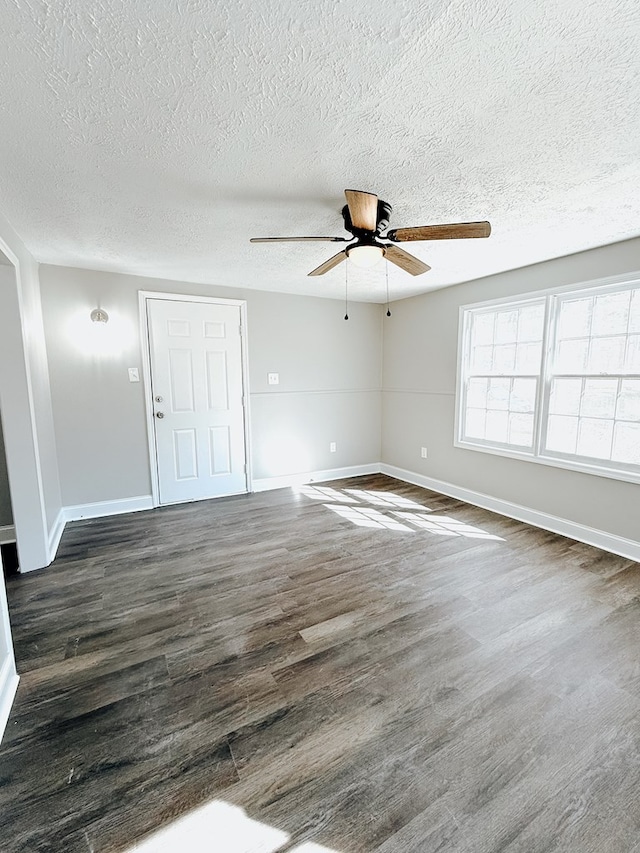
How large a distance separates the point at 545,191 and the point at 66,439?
412 centimetres

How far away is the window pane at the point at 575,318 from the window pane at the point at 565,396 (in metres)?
0.39

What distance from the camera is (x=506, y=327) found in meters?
3.61

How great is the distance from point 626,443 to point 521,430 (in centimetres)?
83

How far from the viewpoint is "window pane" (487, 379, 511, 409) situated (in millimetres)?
3617

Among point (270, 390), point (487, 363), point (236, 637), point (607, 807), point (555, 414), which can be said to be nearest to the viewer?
point (607, 807)

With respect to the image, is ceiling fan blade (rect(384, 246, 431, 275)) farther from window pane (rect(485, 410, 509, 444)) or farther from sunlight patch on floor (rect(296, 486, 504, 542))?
sunlight patch on floor (rect(296, 486, 504, 542))

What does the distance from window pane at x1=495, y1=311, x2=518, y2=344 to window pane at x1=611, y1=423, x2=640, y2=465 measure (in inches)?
47.8

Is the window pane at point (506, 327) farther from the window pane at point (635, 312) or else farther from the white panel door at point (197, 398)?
the white panel door at point (197, 398)

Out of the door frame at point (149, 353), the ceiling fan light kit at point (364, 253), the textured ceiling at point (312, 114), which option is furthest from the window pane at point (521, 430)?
the door frame at point (149, 353)

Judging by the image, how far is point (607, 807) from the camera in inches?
46.1

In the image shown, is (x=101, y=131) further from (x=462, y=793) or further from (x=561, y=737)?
(x=561, y=737)

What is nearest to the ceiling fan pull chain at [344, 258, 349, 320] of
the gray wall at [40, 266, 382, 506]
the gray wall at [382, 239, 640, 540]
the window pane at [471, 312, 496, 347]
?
the gray wall at [40, 266, 382, 506]

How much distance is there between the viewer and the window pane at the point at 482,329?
376 cm

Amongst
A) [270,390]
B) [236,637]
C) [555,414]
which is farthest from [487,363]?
[236,637]
